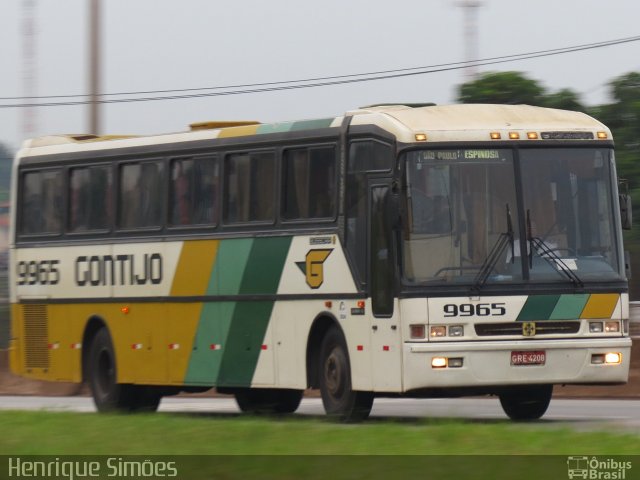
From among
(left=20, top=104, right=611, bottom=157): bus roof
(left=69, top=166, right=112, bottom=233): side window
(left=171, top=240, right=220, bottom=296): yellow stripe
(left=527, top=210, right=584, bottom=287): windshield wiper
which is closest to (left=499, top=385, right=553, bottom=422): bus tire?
(left=527, top=210, right=584, bottom=287): windshield wiper

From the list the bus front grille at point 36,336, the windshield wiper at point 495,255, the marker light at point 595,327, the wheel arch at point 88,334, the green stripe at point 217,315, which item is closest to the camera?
the windshield wiper at point 495,255

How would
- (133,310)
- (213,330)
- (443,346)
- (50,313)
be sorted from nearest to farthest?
(443,346)
(213,330)
(133,310)
(50,313)

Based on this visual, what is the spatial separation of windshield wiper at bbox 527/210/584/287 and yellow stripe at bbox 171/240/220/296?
414cm

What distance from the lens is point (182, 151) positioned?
1930 cm

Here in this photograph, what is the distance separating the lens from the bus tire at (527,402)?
1695cm

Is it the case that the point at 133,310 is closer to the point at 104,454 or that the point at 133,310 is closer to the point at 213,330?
the point at 213,330

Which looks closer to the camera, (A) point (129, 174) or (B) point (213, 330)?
(B) point (213, 330)

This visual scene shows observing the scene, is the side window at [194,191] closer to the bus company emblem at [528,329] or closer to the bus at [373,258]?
the bus at [373,258]

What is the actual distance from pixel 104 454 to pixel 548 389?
7360mm

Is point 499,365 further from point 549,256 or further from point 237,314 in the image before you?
point 237,314

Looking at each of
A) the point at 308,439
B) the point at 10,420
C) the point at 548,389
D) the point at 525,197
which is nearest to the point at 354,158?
the point at 525,197

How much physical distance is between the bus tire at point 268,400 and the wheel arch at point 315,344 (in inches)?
86.8

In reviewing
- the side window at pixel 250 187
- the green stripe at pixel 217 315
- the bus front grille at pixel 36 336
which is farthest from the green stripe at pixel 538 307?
the bus front grille at pixel 36 336
